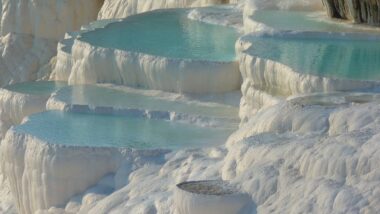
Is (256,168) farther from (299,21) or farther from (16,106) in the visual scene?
(16,106)

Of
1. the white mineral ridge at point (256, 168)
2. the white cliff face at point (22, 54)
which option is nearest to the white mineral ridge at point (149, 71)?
the white mineral ridge at point (256, 168)

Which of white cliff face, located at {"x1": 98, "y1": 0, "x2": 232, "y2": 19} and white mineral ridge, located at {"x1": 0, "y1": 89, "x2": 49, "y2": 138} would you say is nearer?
white mineral ridge, located at {"x1": 0, "y1": 89, "x2": 49, "y2": 138}

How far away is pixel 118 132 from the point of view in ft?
33.7

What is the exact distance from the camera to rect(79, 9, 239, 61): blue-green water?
12062 mm

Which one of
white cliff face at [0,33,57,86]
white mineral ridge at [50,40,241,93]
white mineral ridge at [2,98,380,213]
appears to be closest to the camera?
white mineral ridge at [2,98,380,213]

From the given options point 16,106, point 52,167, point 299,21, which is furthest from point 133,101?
point 299,21

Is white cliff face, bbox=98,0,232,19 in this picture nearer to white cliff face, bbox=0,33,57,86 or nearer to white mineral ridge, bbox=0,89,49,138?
white cliff face, bbox=0,33,57,86

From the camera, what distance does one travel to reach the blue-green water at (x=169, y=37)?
12.1 m

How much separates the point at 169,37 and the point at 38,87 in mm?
1617

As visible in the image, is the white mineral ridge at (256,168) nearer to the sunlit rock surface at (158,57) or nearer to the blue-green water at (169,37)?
the sunlit rock surface at (158,57)

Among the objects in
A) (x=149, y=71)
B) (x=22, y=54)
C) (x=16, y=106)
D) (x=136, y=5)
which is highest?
(x=149, y=71)

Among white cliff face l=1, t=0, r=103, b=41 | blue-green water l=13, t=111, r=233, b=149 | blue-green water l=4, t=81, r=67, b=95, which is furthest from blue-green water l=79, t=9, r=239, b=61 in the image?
white cliff face l=1, t=0, r=103, b=41

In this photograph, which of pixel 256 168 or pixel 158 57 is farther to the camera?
pixel 158 57

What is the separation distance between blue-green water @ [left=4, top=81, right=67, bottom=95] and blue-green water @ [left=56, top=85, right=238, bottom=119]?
0.98 m
